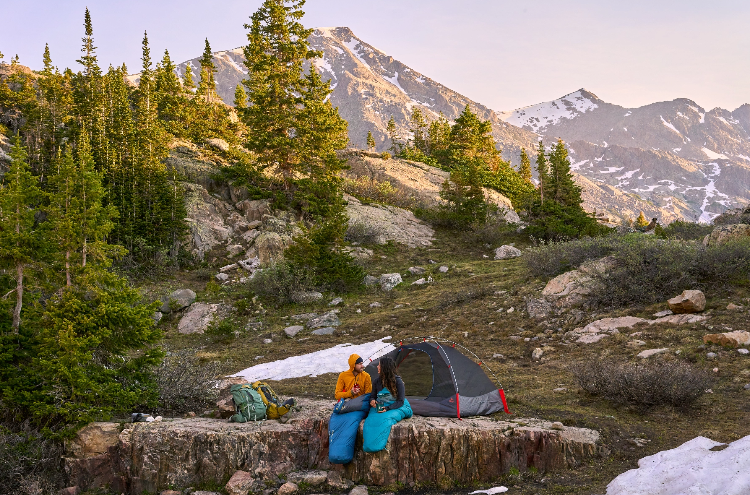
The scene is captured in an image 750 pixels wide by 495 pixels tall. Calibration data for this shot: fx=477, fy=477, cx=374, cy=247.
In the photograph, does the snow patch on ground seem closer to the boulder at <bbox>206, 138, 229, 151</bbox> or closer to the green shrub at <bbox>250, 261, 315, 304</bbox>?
the green shrub at <bbox>250, 261, 315, 304</bbox>

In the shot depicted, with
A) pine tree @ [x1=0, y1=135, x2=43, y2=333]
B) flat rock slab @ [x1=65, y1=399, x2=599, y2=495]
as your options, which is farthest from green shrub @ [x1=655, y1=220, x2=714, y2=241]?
pine tree @ [x1=0, y1=135, x2=43, y2=333]

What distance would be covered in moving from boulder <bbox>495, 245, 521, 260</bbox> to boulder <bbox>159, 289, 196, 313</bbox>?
14.7 metres

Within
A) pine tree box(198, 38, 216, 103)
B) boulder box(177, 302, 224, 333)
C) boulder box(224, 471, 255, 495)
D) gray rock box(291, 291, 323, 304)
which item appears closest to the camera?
boulder box(224, 471, 255, 495)

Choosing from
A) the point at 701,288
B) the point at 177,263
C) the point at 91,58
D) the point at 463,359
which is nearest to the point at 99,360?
the point at 463,359

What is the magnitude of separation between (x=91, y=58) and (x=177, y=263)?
25.7 meters

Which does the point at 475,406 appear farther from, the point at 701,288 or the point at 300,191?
the point at 300,191

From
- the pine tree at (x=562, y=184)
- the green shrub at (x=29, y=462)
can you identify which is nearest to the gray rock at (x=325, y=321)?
the green shrub at (x=29, y=462)

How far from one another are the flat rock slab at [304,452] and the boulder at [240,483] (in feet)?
0.38

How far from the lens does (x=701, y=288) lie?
12.4m

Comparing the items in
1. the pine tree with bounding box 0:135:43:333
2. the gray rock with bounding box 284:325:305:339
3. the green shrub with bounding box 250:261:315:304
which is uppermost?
the pine tree with bounding box 0:135:43:333

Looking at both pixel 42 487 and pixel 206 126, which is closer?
pixel 42 487

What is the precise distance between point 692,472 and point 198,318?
15569mm

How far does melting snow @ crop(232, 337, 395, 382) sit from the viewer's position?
1215 centimetres

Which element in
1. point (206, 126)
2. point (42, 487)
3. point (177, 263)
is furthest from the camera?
point (206, 126)
